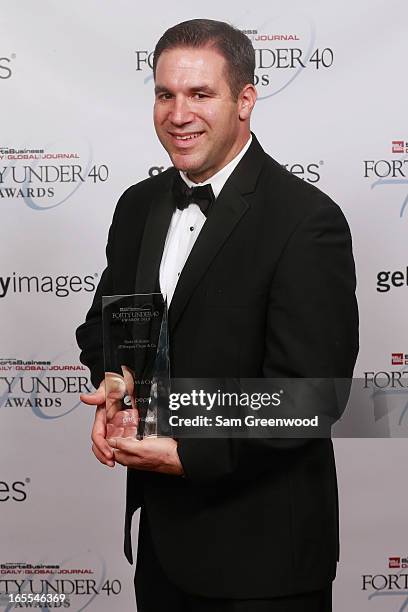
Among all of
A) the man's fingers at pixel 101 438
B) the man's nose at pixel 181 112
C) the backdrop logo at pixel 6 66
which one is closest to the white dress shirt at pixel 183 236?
the man's nose at pixel 181 112

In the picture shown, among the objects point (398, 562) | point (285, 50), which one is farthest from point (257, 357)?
point (398, 562)

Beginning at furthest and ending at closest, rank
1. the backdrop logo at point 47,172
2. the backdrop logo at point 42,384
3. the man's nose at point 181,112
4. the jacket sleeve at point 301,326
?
the backdrop logo at point 42,384, the backdrop logo at point 47,172, the man's nose at point 181,112, the jacket sleeve at point 301,326

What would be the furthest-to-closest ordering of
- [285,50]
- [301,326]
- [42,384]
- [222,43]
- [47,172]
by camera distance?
1. [42,384]
2. [47,172]
3. [285,50]
4. [222,43]
5. [301,326]

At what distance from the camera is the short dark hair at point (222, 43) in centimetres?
131

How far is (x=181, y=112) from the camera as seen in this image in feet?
4.32

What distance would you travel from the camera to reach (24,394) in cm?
201

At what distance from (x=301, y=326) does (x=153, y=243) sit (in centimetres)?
32

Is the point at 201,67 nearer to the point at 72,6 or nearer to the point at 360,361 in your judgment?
the point at 72,6

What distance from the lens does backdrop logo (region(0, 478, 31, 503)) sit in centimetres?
205

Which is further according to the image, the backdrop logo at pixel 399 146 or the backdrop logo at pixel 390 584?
the backdrop logo at pixel 390 584

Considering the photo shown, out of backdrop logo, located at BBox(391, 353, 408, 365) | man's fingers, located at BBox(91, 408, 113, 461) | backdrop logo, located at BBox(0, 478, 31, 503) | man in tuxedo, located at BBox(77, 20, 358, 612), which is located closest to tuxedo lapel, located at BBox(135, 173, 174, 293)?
man in tuxedo, located at BBox(77, 20, 358, 612)

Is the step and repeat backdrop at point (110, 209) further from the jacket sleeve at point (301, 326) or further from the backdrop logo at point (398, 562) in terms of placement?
the jacket sleeve at point (301, 326)

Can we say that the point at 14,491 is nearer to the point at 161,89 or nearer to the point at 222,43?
the point at 161,89

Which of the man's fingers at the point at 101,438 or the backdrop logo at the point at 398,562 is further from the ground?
the man's fingers at the point at 101,438
